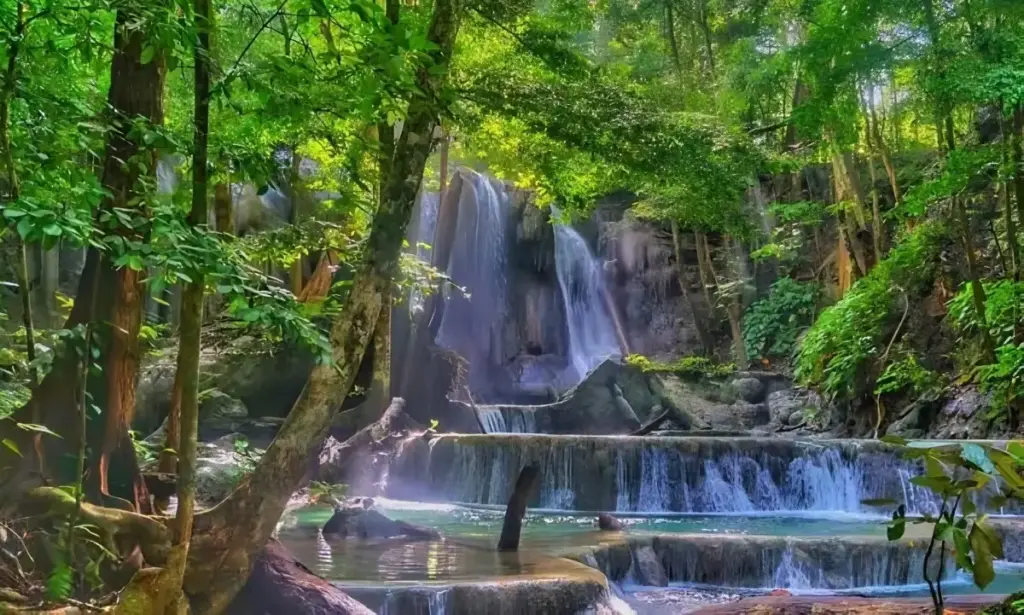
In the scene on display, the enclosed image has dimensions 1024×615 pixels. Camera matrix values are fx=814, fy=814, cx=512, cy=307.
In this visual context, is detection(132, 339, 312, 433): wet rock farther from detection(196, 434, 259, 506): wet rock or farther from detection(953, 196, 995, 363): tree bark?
detection(953, 196, 995, 363): tree bark

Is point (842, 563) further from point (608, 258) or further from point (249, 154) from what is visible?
point (608, 258)

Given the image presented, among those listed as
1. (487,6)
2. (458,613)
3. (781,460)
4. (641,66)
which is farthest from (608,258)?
(458,613)

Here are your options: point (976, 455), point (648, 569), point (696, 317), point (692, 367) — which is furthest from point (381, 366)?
point (696, 317)

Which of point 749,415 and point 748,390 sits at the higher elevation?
point 748,390

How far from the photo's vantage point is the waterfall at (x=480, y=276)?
2362 cm

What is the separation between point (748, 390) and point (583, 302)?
22.3ft

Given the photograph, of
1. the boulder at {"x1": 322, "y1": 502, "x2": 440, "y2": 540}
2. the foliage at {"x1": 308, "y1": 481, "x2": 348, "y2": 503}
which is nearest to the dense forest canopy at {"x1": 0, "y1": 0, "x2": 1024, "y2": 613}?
the foliage at {"x1": 308, "y1": 481, "x2": 348, "y2": 503}

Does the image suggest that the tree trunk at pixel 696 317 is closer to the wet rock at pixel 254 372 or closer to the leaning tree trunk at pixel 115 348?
the wet rock at pixel 254 372

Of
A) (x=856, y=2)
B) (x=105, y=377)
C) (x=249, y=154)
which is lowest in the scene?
(x=105, y=377)

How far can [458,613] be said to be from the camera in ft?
19.2

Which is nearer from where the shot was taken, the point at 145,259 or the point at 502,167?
the point at 145,259

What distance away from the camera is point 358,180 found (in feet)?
17.1

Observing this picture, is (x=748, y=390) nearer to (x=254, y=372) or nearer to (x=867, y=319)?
(x=867, y=319)

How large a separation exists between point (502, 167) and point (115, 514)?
26.3 ft
